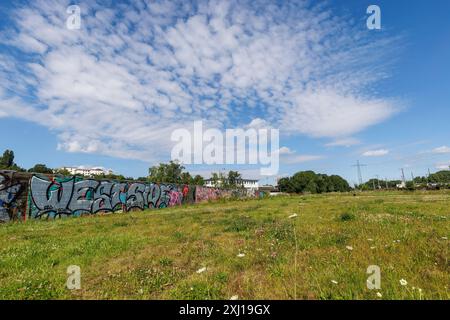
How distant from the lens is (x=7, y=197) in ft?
47.1

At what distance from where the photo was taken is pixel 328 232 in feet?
25.1

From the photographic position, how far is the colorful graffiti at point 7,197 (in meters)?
14.1

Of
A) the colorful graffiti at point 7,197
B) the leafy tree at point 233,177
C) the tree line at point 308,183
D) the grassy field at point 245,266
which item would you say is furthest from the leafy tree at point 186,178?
the grassy field at point 245,266

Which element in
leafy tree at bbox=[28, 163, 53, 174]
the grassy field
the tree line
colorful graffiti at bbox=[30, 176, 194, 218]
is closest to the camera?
the grassy field

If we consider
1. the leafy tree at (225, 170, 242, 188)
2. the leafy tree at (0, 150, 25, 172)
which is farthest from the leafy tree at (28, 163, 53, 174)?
the leafy tree at (225, 170, 242, 188)

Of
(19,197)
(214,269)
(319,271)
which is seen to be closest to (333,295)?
(319,271)

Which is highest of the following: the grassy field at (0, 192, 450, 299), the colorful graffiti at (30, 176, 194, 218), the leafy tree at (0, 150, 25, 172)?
the leafy tree at (0, 150, 25, 172)

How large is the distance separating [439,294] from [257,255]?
3.14 metres

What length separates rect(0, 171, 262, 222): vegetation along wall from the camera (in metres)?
14.6

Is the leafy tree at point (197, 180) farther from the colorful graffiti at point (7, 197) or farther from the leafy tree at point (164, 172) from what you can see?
the colorful graffiti at point (7, 197)

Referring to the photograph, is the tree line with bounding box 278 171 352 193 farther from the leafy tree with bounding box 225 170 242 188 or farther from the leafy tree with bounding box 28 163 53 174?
the leafy tree with bounding box 28 163 53 174

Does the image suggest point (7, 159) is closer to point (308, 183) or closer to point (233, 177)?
point (233, 177)

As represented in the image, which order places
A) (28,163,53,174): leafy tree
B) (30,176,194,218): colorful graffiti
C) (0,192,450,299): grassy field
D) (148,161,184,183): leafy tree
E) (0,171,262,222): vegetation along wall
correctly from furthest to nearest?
(28,163,53,174): leafy tree, (148,161,184,183): leafy tree, (30,176,194,218): colorful graffiti, (0,171,262,222): vegetation along wall, (0,192,450,299): grassy field

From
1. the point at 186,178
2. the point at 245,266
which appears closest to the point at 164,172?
the point at 186,178
